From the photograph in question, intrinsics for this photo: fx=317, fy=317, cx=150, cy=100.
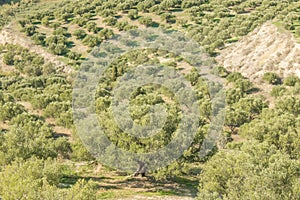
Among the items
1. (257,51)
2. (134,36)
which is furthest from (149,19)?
(257,51)

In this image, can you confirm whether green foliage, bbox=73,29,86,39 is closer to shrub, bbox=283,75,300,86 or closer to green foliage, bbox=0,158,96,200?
shrub, bbox=283,75,300,86

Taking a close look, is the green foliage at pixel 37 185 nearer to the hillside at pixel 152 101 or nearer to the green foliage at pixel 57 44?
the hillside at pixel 152 101

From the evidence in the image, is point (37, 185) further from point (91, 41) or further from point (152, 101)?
point (91, 41)

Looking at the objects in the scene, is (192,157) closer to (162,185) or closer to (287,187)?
(162,185)

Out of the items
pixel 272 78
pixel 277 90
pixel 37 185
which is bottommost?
pixel 277 90

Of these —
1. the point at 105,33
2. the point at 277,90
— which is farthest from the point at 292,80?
the point at 105,33

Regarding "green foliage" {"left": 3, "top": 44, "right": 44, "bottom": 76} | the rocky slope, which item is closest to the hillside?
the rocky slope

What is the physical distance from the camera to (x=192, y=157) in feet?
130

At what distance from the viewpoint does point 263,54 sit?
86875 mm

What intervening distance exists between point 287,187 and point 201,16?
120 meters

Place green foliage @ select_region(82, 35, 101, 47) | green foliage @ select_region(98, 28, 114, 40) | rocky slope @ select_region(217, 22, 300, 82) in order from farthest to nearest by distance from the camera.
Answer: green foliage @ select_region(98, 28, 114, 40) → green foliage @ select_region(82, 35, 101, 47) → rocky slope @ select_region(217, 22, 300, 82)

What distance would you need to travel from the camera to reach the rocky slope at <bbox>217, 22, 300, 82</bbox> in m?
77.8

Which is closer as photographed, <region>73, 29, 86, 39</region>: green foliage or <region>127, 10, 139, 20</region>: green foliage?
<region>73, 29, 86, 39</region>: green foliage

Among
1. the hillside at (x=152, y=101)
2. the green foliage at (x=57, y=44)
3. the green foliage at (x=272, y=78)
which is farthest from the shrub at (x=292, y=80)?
the green foliage at (x=57, y=44)
